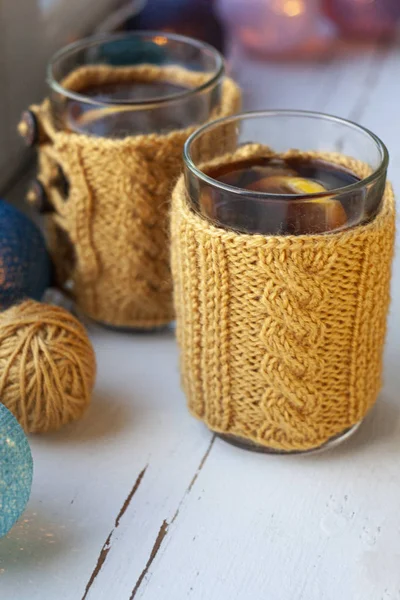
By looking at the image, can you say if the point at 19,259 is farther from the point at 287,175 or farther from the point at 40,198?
the point at 287,175

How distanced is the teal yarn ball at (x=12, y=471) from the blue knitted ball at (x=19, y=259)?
0.16m

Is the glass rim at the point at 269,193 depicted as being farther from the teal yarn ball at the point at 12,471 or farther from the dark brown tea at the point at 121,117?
the teal yarn ball at the point at 12,471

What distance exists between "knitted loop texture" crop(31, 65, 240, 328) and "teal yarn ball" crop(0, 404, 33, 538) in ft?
0.71

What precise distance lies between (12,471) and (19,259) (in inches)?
8.1

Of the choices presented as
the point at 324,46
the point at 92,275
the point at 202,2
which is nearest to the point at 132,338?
the point at 92,275

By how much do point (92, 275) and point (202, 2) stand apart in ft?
1.61

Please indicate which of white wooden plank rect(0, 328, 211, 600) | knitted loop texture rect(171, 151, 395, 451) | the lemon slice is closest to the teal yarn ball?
white wooden plank rect(0, 328, 211, 600)

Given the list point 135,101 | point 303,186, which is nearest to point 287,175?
point 303,186

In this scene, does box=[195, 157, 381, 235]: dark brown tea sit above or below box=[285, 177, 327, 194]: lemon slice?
above

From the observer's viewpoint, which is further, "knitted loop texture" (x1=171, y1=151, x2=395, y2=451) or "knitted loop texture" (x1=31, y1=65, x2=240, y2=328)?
"knitted loop texture" (x1=31, y1=65, x2=240, y2=328)

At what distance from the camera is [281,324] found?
55 cm

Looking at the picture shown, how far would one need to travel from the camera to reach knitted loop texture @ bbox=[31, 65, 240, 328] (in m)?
0.66

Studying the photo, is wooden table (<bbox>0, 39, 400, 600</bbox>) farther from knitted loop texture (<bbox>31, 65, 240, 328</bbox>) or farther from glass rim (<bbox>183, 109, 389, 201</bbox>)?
glass rim (<bbox>183, 109, 389, 201</bbox>)

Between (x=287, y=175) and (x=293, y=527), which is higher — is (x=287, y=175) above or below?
above
